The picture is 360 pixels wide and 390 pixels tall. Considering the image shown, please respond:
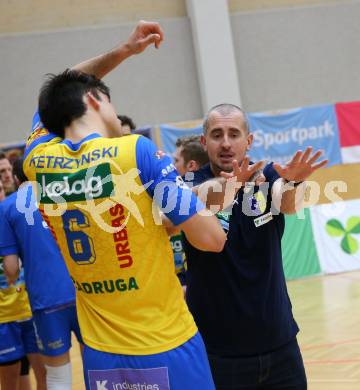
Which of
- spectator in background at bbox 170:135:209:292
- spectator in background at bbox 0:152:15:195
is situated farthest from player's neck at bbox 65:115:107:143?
spectator in background at bbox 0:152:15:195

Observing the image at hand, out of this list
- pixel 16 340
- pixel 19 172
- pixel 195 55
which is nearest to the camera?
pixel 19 172

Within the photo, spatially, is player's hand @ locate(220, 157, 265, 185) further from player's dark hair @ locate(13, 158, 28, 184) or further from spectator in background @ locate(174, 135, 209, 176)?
player's dark hair @ locate(13, 158, 28, 184)

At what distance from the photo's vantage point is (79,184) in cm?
240

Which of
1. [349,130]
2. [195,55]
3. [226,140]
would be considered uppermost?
[195,55]

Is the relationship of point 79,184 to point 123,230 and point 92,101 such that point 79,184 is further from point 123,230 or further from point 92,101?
point 92,101

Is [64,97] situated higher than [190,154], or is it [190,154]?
[64,97]

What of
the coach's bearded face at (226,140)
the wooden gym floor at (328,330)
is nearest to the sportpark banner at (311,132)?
the wooden gym floor at (328,330)

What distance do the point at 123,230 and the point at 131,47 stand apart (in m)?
0.97

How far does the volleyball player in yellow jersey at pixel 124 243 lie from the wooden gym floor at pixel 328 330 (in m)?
3.53

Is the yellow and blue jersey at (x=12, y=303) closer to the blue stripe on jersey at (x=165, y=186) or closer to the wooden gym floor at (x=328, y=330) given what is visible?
the wooden gym floor at (x=328, y=330)

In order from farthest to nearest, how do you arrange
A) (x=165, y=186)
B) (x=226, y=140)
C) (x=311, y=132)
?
(x=311, y=132)
(x=226, y=140)
(x=165, y=186)

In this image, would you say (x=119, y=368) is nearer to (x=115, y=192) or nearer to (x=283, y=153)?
(x=115, y=192)

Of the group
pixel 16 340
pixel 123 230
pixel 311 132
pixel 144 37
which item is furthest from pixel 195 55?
pixel 123 230

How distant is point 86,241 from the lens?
95.6 inches
